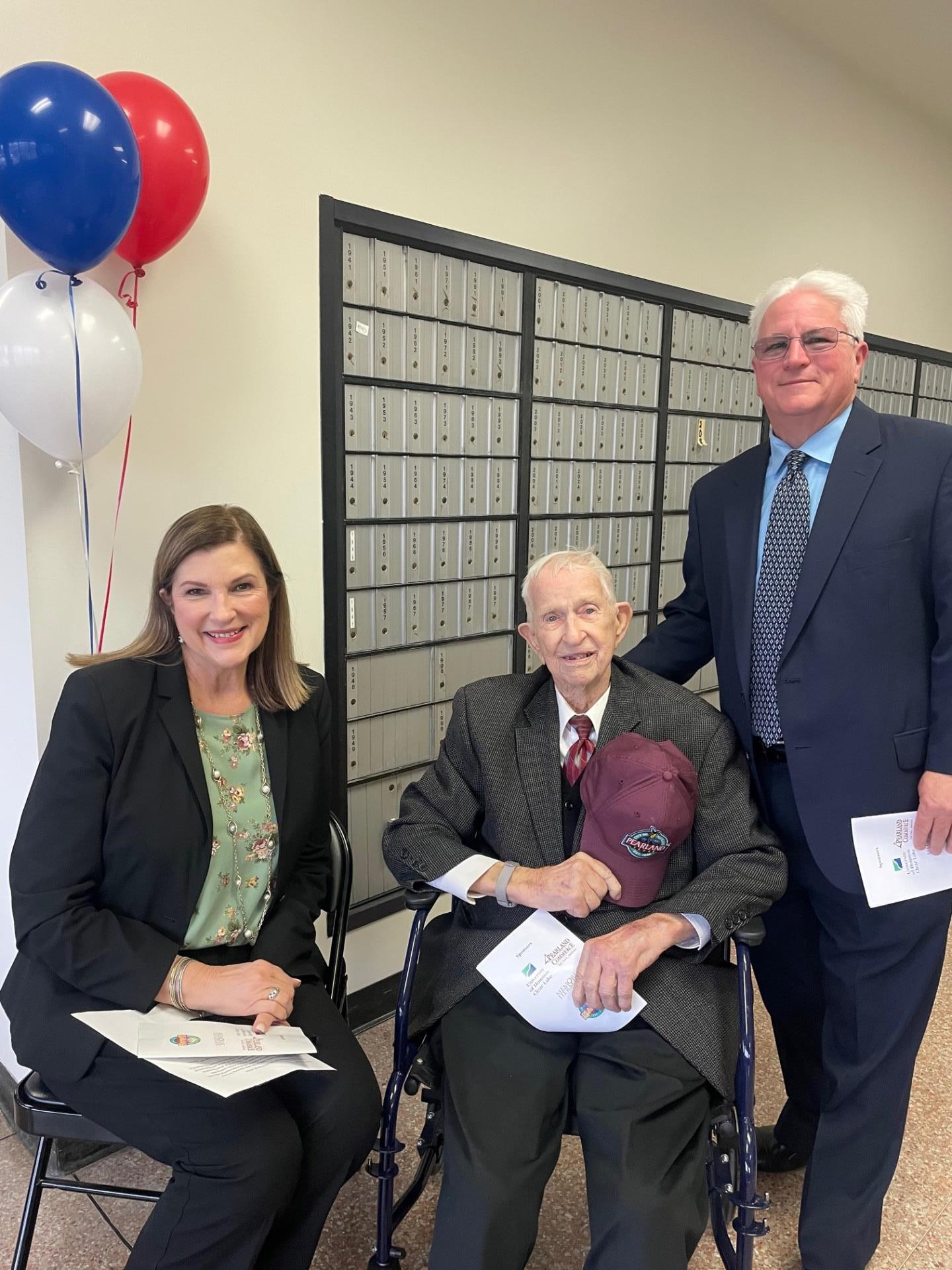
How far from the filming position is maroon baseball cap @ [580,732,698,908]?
1.45 metres

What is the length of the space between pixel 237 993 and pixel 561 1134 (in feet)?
1.84

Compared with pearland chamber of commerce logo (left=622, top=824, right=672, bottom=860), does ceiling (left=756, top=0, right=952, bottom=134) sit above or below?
above

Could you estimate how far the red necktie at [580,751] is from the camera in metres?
1.63

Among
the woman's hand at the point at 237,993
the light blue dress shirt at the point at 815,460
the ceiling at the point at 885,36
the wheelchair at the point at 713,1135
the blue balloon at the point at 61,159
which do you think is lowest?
the wheelchair at the point at 713,1135

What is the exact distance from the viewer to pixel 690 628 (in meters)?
1.95

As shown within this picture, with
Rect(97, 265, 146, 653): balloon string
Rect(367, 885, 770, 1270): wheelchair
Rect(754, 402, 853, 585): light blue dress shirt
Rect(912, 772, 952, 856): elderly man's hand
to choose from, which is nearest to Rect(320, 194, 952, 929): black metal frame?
Rect(97, 265, 146, 653): balloon string

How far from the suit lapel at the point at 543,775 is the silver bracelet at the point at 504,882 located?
0.08 metres

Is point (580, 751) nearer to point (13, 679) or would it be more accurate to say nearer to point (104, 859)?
point (104, 859)

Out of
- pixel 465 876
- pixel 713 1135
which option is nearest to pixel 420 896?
pixel 465 876

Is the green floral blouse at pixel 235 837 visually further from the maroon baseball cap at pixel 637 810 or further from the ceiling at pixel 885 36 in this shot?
the ceiling at pixel 885 36

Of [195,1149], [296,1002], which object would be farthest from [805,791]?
[195,1149]

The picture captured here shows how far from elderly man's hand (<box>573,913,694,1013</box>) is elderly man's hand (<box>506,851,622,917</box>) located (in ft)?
0.20

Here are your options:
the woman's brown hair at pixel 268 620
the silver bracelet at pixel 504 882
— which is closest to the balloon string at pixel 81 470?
the woman's brown hair at pixel 268 620

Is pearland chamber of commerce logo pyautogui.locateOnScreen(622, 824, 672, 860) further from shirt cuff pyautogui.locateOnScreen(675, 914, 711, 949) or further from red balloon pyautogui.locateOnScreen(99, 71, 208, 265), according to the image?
red balloon pyautogui.locateOnScreen(99, 71, 208, 265)
